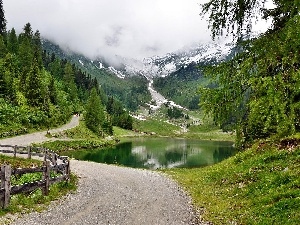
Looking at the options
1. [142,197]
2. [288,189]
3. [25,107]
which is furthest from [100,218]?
[25,107]

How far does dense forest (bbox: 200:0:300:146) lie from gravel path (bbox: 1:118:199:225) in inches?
376

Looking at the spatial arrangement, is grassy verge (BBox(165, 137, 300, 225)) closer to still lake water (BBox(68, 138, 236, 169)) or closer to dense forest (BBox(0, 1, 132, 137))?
still lake water (BBox(68, 138, 236, 169))

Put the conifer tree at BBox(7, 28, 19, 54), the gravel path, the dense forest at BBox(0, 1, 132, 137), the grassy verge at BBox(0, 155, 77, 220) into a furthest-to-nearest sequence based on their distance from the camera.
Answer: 1. the conifer tree at BBox(7, 28, 19, 54)
2. the dense forest at BBox(0, 1, 132, 137)
3. the gravel path
4. the grassy verge at BBox(0, 155, 77, 220)

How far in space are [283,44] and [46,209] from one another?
15.8m

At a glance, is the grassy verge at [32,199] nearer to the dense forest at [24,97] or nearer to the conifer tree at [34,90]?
the dense forest at [24,97]

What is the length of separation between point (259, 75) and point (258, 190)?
12391 millimetres

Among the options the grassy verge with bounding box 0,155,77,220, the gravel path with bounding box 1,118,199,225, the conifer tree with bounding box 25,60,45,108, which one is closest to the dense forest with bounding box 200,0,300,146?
the gravel path with bounding box 1,118,199,225

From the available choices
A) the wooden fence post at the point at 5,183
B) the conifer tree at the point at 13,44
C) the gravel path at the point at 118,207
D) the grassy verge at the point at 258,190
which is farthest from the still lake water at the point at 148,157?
the conifer tree at the point at 13,44

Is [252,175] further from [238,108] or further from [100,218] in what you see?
[238,108]

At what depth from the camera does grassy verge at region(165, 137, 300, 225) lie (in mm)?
15250

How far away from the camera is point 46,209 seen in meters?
19.0

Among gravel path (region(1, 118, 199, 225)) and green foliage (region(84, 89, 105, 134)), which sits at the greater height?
green foliage (region(84, 89, 105, 134))

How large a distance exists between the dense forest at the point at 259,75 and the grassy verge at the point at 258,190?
5959 mm

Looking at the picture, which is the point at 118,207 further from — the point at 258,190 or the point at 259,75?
the point at 259,75
